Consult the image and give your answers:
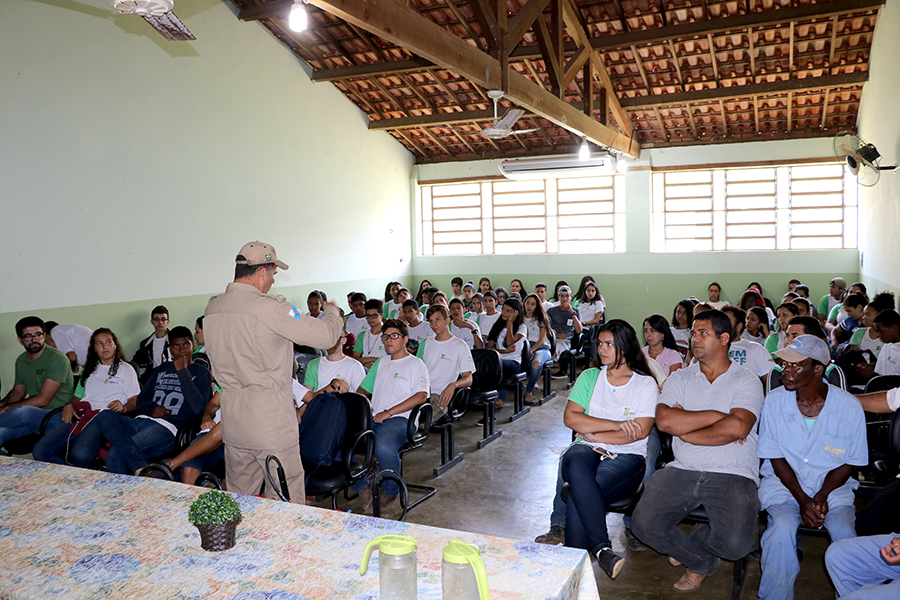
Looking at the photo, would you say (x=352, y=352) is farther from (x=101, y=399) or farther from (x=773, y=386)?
(x=773, y=386)

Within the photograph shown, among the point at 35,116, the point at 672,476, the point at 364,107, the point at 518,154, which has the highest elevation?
the point at 364,107

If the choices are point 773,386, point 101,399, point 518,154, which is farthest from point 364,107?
point 773,386

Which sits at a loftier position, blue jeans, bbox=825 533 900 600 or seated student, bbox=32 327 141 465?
seated student, bbox=32 327 141 465

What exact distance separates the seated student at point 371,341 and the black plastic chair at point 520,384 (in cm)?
119

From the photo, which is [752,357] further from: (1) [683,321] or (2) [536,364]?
(2) [536,364]

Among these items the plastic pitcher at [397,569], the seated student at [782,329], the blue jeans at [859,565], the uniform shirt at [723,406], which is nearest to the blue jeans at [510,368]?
the seated student at [782,329]

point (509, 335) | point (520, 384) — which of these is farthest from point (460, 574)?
point (509, 335)

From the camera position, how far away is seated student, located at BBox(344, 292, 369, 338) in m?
7.39

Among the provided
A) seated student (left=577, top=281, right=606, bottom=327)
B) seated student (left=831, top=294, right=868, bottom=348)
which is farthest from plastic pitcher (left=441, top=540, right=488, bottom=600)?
seated student (left=577, top=281, right=606, bottom=327)

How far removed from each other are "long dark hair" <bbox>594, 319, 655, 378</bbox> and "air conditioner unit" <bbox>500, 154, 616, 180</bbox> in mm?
7397

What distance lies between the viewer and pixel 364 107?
11.0 m

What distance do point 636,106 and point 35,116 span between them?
7.86 m

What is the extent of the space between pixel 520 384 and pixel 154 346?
3.76 meters

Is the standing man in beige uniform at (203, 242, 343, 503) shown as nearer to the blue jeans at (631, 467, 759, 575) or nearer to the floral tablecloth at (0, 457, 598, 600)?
the floral tablecloth at (0, 457, 598, 600)
